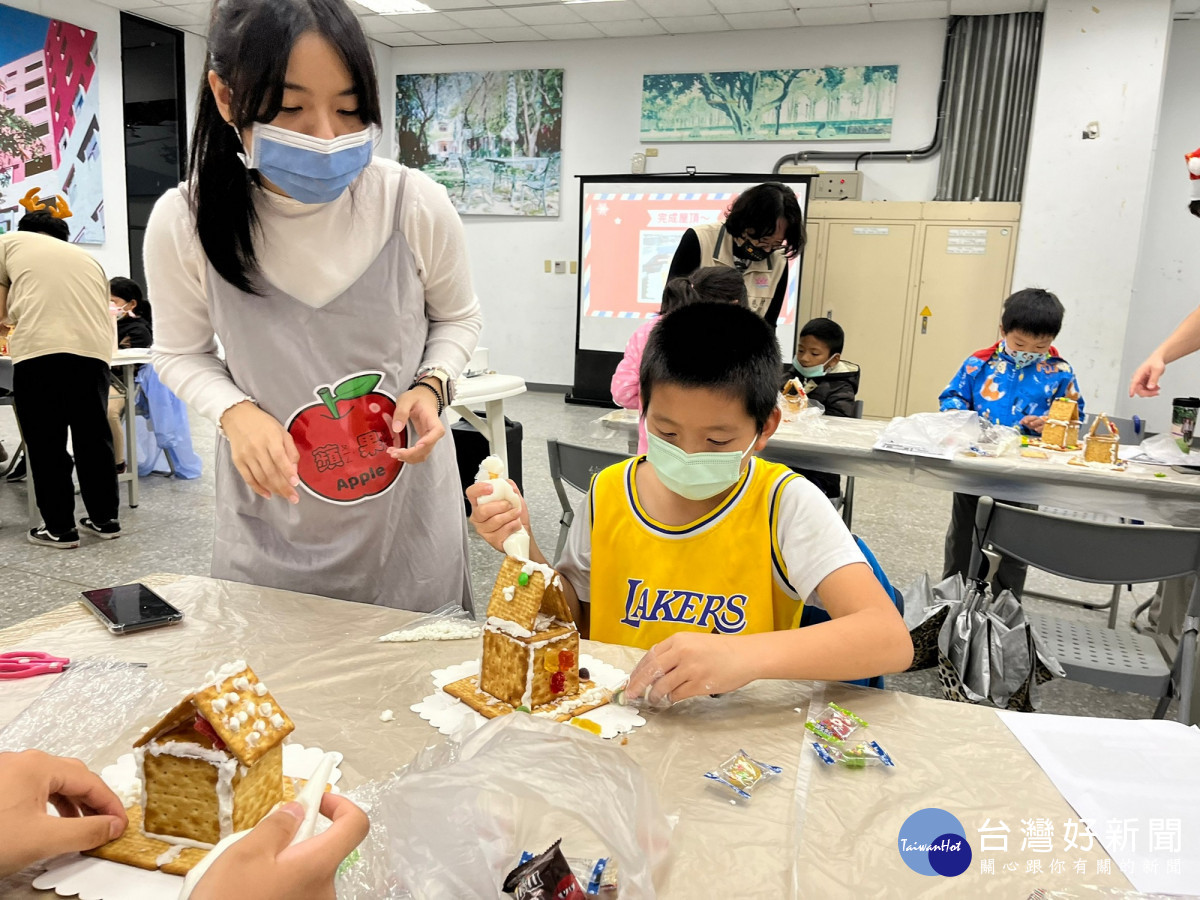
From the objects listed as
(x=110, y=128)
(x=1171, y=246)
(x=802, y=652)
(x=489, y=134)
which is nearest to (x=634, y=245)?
(x=489, y=134)

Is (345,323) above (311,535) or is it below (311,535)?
above

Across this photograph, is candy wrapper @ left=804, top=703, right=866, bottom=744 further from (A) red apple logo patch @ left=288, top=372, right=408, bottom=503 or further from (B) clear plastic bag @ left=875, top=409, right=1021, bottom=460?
(B) clear plastic bag @ left=875, top=409, right=1021, bottom=460

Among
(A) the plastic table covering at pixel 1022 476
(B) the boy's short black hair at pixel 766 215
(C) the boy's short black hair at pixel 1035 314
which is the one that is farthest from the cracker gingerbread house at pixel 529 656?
(C) the boy's short black hair at pixel 1035 314

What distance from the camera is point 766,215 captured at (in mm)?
2830

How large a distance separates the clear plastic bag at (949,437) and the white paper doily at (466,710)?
6.50 feet

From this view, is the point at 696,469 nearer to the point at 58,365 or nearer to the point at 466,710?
the point at 466,710

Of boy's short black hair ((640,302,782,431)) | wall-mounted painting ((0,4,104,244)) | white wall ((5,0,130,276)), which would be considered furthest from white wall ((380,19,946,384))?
boy's short black hair ((640,302,782,431))

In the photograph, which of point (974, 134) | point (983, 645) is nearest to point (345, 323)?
point (983, 645)

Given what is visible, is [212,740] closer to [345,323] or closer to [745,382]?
[345,323]

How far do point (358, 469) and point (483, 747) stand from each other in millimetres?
651

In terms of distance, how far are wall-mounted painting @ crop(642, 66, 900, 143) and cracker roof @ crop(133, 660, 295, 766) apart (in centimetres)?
701

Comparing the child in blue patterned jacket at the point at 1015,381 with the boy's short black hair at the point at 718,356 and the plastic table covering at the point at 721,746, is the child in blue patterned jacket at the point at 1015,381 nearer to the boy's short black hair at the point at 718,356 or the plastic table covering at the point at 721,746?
the boy's short black hair at the point at 718,356

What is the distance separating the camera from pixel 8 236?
347 cm

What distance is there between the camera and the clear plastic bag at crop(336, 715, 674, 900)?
0.60 meters
